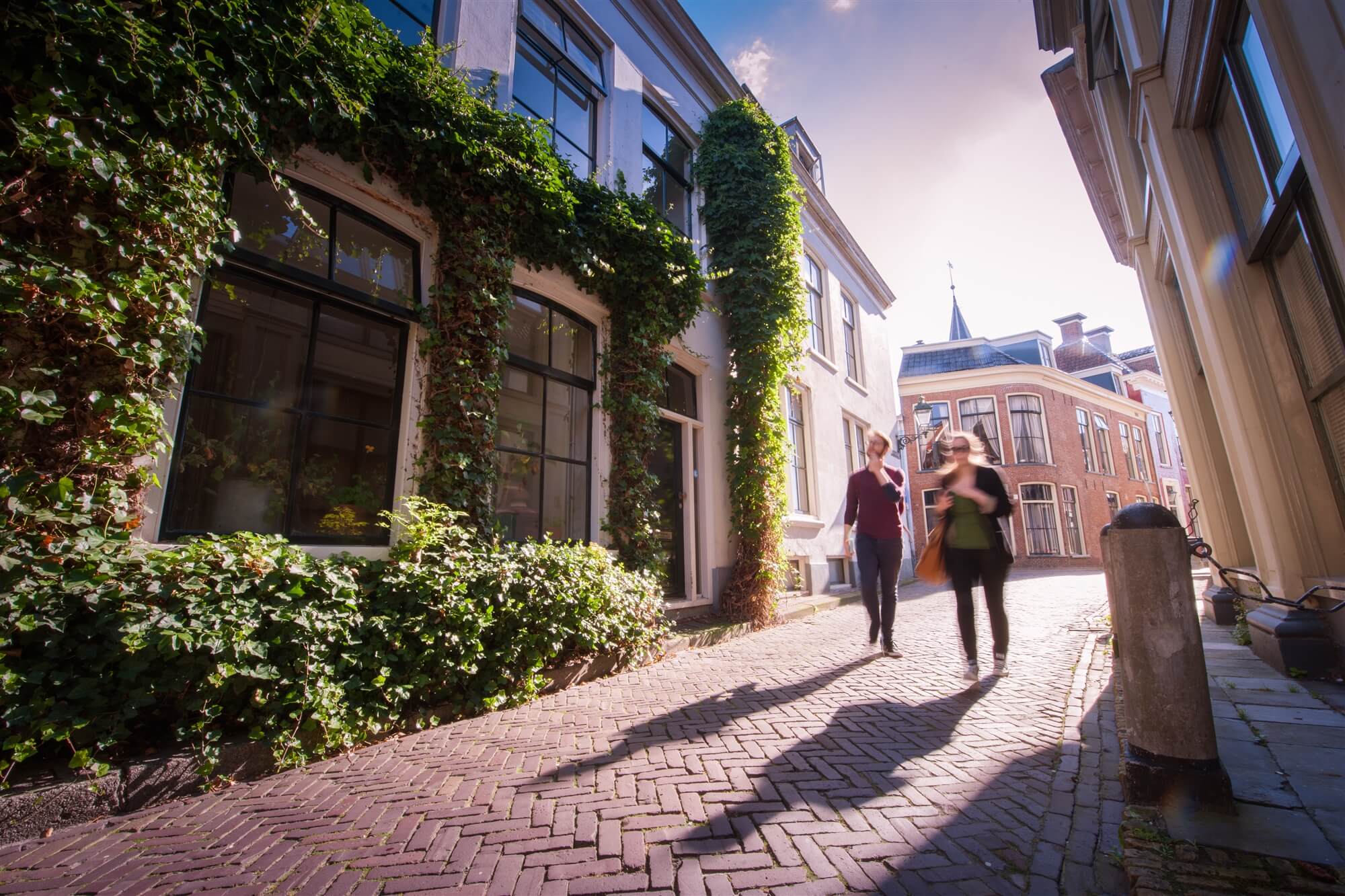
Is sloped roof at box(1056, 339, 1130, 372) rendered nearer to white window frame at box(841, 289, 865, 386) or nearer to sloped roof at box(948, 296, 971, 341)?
sloped roof at box(948, 296, 971, 341)

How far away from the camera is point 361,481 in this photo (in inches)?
170

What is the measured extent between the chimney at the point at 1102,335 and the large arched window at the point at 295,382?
3674 cm

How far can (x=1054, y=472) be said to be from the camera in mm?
23203

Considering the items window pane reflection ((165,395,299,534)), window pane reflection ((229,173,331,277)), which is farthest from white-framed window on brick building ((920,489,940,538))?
window pane reflection ((165,395,299,534))

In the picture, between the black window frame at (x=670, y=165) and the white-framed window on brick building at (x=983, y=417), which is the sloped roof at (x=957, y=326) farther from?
the black window frame at (x=670, y=165)

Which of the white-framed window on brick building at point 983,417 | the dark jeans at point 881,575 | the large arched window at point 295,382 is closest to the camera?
the large arched window at point 295,382

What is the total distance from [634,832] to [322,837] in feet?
3.67

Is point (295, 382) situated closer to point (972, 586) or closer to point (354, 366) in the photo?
point (354, 366)

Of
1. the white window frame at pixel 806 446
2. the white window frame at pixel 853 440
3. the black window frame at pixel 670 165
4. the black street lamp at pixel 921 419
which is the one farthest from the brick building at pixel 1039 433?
the black window frame at pixel 670 165

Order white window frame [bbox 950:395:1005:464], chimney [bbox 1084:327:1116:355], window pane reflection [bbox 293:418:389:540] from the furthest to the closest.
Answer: chimney [bbox 1084:327:1116:355] → white window frame [bbox 950:395:1005:464] → window pane reflection [bbox 293:418:389:540]

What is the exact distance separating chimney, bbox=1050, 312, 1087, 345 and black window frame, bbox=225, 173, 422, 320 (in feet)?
116

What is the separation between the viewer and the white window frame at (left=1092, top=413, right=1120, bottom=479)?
25297mm

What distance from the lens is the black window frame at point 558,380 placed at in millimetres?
5527

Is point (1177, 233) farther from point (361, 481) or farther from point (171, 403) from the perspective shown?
point (171, 403)
